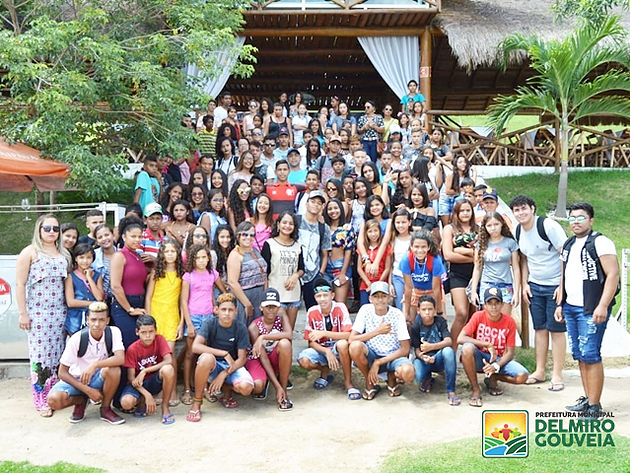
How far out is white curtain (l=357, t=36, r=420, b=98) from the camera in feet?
44.7

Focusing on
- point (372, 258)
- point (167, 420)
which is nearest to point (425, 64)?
point (372, 258)

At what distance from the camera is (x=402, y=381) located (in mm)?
6086

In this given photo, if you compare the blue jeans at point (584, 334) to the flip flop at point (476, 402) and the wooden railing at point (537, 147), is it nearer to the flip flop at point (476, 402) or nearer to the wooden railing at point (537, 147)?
the flip flop at point (476, 402)

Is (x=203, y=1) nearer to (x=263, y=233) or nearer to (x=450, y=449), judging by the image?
(x=263, y=233)

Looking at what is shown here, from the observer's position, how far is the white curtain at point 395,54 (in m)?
13.6

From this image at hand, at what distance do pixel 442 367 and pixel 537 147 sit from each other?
9.22 m

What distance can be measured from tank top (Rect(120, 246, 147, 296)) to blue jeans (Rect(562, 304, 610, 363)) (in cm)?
362

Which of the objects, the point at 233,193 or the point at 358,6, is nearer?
the point at 233,193

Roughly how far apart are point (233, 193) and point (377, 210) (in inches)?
65.5

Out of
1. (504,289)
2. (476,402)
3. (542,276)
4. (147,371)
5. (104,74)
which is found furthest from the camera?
(104,74)

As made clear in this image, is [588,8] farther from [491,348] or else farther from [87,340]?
[87,340]

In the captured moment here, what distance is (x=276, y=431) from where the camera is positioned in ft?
17.7

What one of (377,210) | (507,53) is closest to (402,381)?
(377,210)

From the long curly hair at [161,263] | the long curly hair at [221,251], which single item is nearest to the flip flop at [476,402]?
the long curly hair at [221,251]
